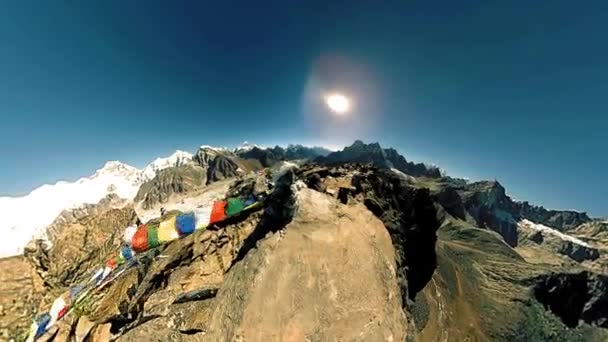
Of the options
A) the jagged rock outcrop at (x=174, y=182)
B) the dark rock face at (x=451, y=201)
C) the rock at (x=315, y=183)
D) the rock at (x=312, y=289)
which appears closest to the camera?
the rock at (x=312, y=289)

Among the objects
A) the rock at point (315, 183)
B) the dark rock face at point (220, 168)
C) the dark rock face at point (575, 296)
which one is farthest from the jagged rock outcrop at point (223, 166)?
the rock at point (315, 183)

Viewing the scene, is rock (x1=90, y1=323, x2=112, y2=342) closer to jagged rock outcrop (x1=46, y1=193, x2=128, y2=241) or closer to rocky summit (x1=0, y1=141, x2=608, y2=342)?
A: rocky summit (x1=0, y1=141, x2=608, y2=342)

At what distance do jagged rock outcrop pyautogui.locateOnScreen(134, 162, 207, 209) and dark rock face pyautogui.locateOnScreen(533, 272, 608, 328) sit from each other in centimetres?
14558

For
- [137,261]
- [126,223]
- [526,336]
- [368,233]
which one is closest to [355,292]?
[368,233]

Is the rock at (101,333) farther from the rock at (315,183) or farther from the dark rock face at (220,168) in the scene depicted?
the dark rock face at (220,168)

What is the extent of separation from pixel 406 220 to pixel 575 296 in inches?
1944

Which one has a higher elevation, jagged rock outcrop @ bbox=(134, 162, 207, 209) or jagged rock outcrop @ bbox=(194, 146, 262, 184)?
jagged rock outcrop @ bbox=(194, 146, 262, 184)

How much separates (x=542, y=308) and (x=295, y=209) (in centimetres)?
4691

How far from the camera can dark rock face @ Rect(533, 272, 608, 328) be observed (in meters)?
54.0

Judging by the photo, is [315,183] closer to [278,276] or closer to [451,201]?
[278,276]

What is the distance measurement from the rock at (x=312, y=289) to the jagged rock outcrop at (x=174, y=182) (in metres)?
163

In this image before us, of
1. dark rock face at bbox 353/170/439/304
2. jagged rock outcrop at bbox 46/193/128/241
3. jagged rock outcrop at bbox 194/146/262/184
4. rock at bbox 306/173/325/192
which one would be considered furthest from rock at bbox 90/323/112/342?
→ jagged rock outcrop at bbox 194/146/262/184

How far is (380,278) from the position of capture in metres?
18.5

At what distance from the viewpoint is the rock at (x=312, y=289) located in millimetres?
15398
